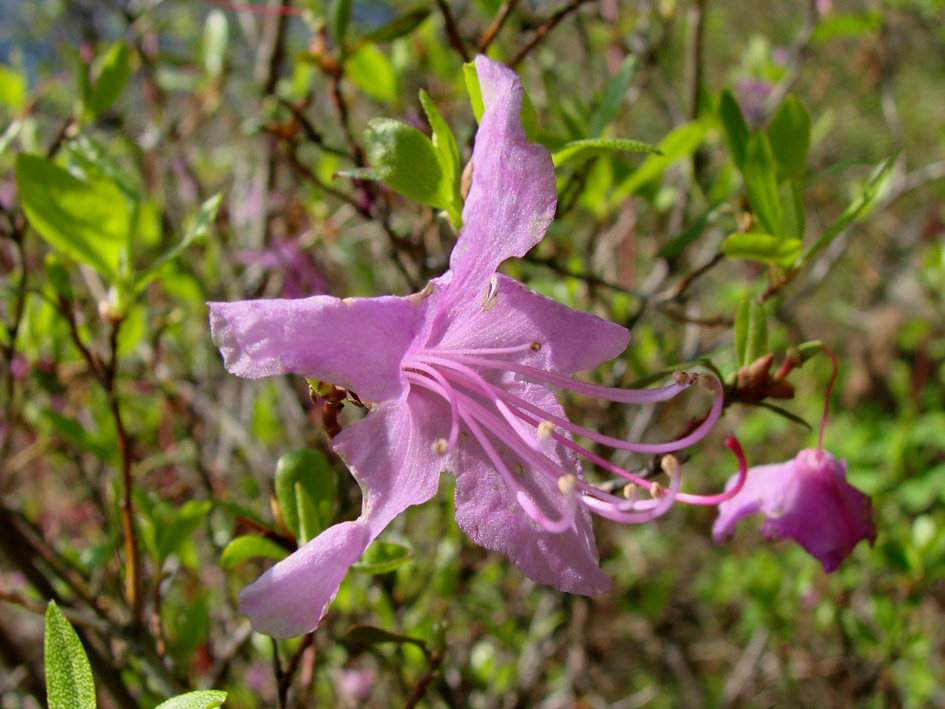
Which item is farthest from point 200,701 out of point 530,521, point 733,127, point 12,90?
point 12,90

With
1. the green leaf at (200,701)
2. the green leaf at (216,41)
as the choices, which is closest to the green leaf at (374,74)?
the green leaf at (216,41)

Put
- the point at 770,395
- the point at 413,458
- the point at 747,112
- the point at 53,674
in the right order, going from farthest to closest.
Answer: the point at 747,112 → the point at 770,395 → the point at 413,458 → the point at 53,674

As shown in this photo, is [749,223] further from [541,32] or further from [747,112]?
[747,112]

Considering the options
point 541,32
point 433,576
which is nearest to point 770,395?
point 541,32

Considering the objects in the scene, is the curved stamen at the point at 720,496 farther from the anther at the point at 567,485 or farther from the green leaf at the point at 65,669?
the green leaf at the point at 65,669

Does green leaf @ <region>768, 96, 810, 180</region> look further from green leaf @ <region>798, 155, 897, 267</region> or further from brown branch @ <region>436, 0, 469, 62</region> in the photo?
brown branch @ <region>436, 0, 469, 62</region>

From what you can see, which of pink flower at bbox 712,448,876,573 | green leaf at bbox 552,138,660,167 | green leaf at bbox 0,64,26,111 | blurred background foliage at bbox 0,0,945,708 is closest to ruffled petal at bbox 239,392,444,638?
blurred background foliage at bbox 0,0,945,708

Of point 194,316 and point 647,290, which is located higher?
point 647,290
